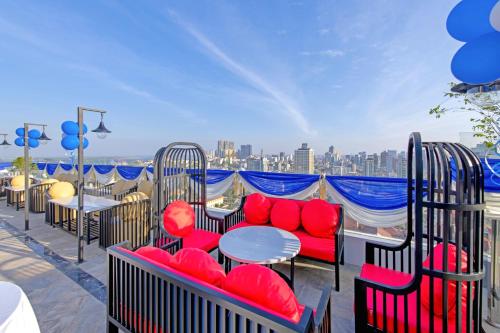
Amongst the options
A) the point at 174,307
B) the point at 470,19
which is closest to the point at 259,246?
the point at 174,307

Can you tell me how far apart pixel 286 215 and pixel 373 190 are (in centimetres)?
141

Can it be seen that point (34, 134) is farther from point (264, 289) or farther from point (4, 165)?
point (264, 289)

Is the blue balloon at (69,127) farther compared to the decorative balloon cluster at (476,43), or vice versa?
the blue balloon at (69,127)

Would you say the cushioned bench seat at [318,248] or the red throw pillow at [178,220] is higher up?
the red throw pillow at [178,220]

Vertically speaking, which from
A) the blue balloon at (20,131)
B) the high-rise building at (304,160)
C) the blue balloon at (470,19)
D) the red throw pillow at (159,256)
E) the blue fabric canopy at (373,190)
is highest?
the blue balloon at (470,19)

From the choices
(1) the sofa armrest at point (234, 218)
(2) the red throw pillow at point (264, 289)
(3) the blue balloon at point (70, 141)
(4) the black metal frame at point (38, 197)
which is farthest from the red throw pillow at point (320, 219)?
(4) the black metal frame at point (38, 197)

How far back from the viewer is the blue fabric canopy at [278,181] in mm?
3695

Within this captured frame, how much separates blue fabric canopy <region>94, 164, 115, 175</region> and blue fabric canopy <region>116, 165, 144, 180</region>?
0.47m

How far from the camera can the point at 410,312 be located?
4.68 ft

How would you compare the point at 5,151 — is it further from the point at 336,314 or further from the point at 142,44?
the point at 336,314

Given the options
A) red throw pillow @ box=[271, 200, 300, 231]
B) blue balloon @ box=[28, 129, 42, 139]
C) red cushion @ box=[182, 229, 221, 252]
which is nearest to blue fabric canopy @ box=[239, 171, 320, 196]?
red throw pillow @ box=[271, 200, 300, 231]

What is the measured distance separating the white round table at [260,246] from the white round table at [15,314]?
54.1 inches

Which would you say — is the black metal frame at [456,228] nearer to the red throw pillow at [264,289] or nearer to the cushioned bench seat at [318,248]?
the red throw pillow at [264,289]

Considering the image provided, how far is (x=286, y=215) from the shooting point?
312cm
